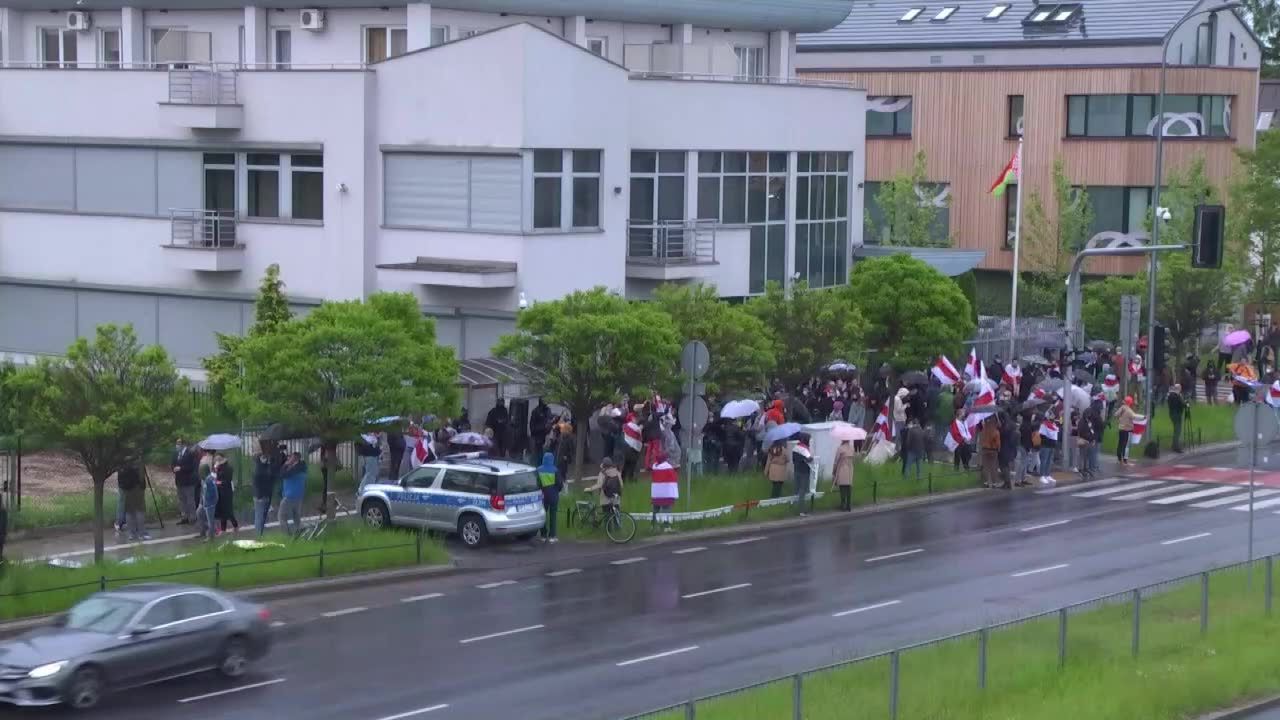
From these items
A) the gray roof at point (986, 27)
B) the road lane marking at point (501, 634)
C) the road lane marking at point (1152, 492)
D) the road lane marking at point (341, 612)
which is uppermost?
the gray roof at point (986, 27)

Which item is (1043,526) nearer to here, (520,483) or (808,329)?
(808,329)

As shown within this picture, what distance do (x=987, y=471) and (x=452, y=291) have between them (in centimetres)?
1243

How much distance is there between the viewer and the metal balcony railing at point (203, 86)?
41969 millimetres

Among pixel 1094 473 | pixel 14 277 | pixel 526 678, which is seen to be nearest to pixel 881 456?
pixel 1094 473

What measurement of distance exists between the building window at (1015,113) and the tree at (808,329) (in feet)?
113

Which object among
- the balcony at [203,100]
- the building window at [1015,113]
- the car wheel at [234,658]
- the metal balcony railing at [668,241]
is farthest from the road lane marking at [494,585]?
the building window at [1015,113]

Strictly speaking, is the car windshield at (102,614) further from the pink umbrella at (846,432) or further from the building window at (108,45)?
the building window at (108,45)

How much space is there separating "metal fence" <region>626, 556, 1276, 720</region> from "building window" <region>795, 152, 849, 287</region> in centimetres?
2791

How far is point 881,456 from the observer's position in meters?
38.0

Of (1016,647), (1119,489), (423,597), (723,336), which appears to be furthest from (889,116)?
(1016,647)

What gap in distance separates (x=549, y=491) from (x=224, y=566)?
6.48 metres

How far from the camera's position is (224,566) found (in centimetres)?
2505

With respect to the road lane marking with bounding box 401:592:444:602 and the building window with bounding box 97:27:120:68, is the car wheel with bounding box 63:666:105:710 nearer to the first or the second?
the road lane marking with bounding box 401:592:444:602

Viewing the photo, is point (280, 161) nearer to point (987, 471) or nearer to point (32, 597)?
point (987, 471)
